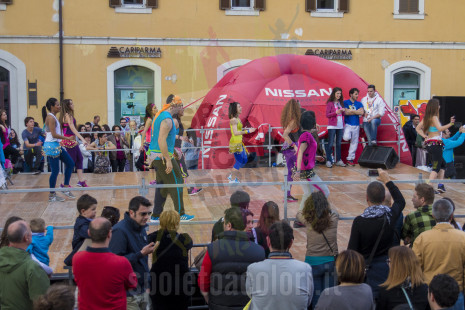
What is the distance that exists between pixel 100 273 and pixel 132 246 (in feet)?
2.49

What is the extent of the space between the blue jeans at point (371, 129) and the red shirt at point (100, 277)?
34.7 feet

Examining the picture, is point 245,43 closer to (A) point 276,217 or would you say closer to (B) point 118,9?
(B) point 118,9

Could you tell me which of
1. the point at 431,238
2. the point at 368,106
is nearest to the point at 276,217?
the point at 431,238

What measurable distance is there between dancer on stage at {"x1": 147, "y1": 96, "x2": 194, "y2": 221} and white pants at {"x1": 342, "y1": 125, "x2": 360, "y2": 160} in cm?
655

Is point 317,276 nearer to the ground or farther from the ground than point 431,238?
nearer to the ground

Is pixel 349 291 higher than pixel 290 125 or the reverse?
the reverse

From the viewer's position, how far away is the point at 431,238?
16.9 feet

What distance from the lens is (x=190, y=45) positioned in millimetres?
20172

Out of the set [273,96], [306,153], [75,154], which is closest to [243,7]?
[273,96]

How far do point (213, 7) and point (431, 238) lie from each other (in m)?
16.4

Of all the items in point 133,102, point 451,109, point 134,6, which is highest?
point 134,6

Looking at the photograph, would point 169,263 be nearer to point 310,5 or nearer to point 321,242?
point 321,242

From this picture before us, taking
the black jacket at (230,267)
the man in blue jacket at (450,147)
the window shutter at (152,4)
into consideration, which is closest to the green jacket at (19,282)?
the black jacket at (230,267)

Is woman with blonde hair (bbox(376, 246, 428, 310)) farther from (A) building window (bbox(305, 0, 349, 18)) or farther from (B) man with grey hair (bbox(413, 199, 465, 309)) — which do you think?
(A) building window (bbox(305, 0, 349, 18))
